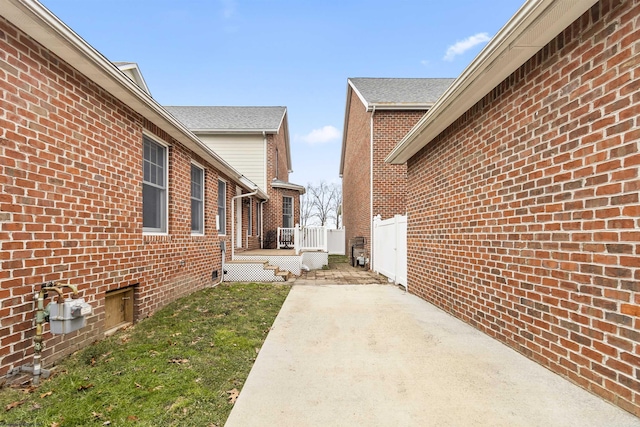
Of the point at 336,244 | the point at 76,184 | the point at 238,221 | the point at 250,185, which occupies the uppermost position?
the point at 250,185

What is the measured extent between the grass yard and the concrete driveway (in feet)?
0.84

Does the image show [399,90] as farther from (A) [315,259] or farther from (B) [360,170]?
(A) [315,259]

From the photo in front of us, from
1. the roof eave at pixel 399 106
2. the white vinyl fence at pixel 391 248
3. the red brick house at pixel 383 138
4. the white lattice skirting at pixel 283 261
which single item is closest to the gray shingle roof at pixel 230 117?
the red brick house at pixel 383 138

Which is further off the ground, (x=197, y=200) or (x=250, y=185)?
(x=250, y=185)

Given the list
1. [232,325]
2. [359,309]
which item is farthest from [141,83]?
[359,309]

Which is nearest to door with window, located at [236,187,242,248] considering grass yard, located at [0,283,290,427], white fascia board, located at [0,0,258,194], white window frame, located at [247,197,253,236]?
white window frame, located at [247,197,253,236]

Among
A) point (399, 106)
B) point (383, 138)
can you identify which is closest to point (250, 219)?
point (383, 138)

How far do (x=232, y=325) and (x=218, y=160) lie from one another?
167 inches

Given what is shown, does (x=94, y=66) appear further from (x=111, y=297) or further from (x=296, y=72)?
(x=296, y=72)

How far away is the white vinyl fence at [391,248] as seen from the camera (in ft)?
24.3

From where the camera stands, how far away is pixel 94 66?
3.19 m

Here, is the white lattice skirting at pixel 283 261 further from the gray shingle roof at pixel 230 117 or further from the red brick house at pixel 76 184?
the gray shingle roof at pixel 230 117

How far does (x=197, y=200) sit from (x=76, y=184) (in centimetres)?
383

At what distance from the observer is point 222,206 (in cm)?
888
